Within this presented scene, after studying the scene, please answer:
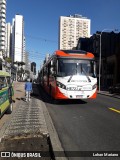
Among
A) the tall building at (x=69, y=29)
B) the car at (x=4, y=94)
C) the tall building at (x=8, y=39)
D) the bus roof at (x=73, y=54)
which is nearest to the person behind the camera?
the car at (x=4, y=94)

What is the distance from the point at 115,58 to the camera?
249 ft

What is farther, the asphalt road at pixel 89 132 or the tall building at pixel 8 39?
the tall building at pixel 8 39

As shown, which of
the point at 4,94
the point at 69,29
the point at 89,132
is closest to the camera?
the point at 89,132

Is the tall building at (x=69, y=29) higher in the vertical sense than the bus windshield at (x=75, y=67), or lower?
higher

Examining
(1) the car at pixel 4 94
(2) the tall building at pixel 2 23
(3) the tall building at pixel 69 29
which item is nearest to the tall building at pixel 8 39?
(2) the tall building at pixel 2 23

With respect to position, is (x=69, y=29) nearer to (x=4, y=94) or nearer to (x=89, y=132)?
(x=4, y=94)

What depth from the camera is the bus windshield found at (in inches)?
770

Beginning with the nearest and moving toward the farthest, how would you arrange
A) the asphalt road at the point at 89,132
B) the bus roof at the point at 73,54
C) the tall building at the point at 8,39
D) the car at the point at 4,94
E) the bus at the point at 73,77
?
the asphalt road at the point at 89,132, the car at the point at 4,94, the bus at the point at 73,77, the bus roof at the point at 73,54, the tall building at the point at 8,39

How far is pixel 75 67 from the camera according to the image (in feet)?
64.5

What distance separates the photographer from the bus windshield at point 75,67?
19.5 meters

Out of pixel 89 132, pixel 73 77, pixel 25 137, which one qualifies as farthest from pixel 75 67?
pixel 25 137

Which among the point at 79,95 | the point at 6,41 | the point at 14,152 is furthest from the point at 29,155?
the point at 6,41

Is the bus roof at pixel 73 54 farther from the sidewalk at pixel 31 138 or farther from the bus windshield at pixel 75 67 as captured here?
the sidewalk at pixel 31 138

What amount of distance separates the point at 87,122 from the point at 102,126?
109 cm
